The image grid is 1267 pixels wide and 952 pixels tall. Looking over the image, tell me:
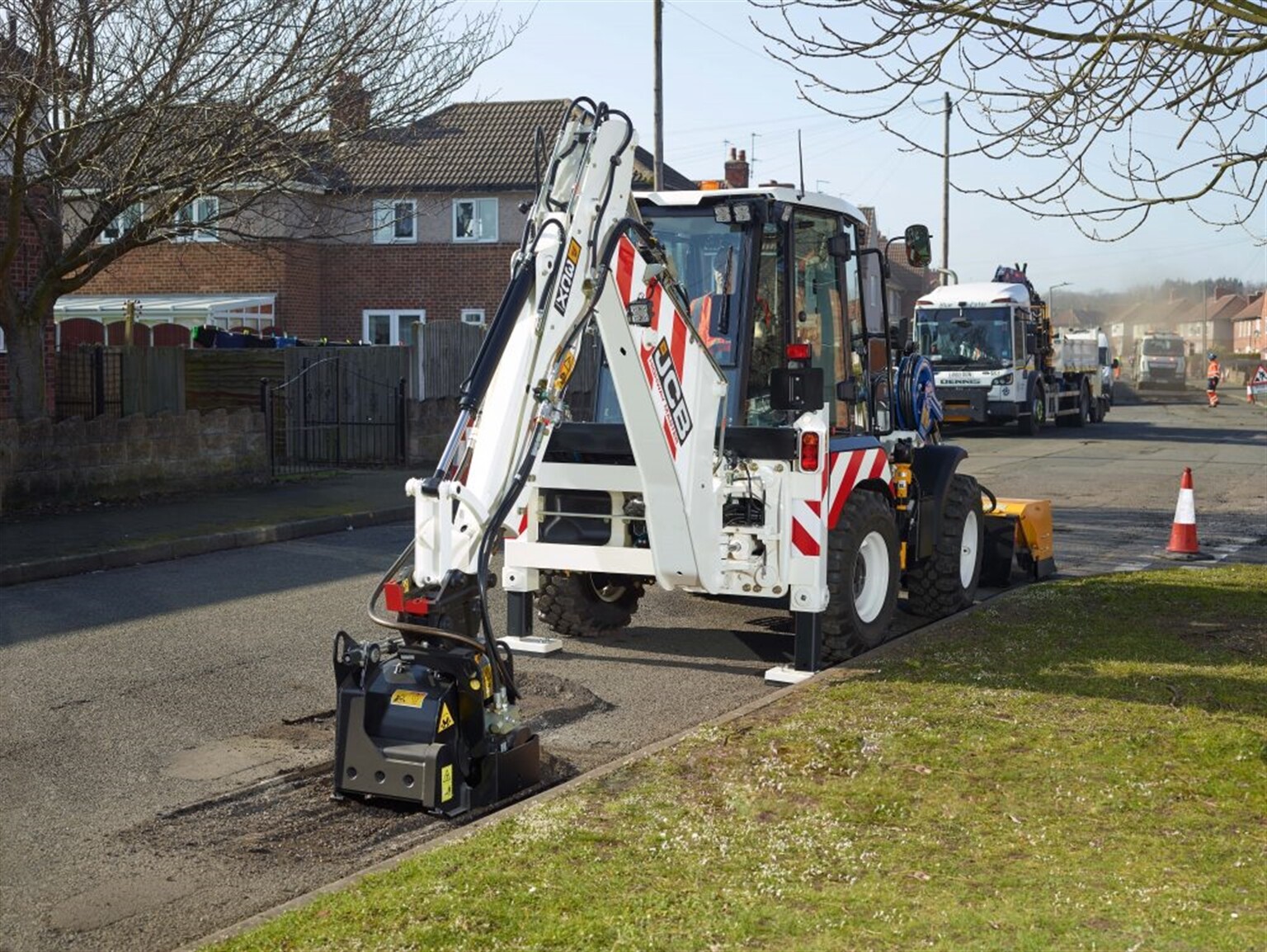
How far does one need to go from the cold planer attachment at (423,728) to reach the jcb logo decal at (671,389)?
2.54 metres

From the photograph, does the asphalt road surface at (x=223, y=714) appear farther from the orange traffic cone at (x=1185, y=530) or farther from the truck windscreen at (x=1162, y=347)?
the truck windscreen at (x=1162, y=347)

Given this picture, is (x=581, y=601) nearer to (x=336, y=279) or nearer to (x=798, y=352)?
(x=798, y=352)

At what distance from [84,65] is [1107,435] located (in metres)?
25.4

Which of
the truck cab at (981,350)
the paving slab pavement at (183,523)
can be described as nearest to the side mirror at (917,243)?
the paving slab pavement at (183,523)

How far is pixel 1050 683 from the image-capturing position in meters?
8.38

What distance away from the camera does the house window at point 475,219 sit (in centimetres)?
3806

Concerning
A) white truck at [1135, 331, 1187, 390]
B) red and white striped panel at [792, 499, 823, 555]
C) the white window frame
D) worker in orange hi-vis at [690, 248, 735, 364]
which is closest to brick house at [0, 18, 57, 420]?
worker in orange hi-vis at [690, 248, 735, 364]

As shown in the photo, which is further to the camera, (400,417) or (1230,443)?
(1230,443)

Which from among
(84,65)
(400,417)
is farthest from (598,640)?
(400,417)

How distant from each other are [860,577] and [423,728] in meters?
4.21

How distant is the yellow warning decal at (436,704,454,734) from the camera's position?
6082 mm

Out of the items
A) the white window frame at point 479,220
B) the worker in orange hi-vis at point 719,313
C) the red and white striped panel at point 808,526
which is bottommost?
the red and white striped panel at point 808,526

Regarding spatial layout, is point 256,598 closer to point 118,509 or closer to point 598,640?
point 598,640

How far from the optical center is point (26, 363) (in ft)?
56.3
